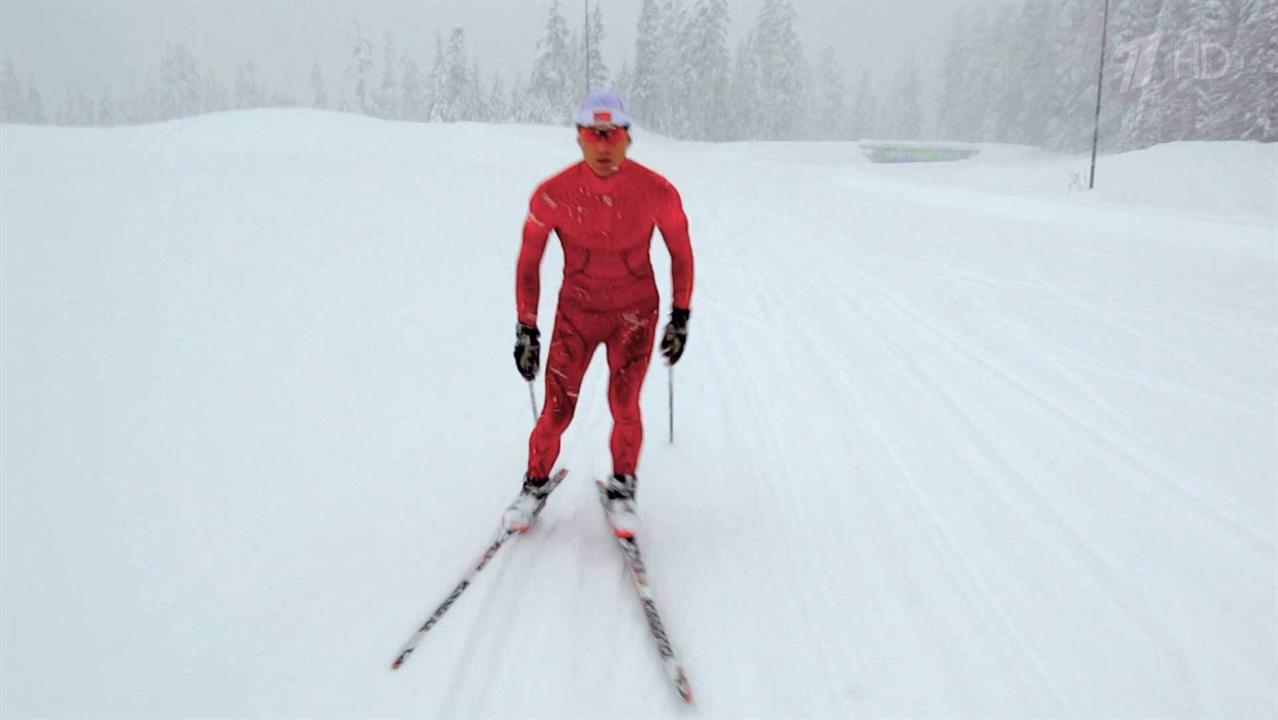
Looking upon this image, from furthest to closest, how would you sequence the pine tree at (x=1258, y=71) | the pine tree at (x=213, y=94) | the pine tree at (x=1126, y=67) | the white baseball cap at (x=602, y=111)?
the pine tree at (x=213, y=94)
the pine tree at (x=1126, y=67)
the pine tree at (x=1258, y=71)
the white baseball cap at (x=602, y=111)

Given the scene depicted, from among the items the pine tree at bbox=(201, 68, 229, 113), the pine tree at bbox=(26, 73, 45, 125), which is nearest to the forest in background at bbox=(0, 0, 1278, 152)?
the pine tree at bbox=(26, 73, 45, 125)

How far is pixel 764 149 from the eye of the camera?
47.9 meters

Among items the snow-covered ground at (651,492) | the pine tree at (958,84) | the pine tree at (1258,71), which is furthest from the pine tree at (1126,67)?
the snow-covered ground at (651,492)

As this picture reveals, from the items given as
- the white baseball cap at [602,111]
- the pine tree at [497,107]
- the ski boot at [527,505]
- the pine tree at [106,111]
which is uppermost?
the pine tree at [106,111]

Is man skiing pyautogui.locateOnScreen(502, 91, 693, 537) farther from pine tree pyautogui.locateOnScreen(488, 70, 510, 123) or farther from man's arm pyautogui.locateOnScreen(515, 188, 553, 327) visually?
pine tree pyautogui.locateOnScreen(488, 70, 510, 123)

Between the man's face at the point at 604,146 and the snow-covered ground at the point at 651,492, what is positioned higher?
the man's face at the point at 604,146

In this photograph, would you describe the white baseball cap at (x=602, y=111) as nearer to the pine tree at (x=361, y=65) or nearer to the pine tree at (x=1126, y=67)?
the pine tree at (x=1126, y=67)

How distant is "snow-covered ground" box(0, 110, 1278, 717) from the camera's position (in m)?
2.80

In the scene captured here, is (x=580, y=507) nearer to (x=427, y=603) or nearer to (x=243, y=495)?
(x=427, y=603)

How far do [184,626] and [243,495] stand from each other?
47.7 inches

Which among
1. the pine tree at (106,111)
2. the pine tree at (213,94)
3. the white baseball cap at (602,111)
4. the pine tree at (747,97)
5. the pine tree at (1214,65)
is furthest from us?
the pine tree at (213,94)

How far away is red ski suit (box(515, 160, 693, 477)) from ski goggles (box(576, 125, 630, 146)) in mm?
148

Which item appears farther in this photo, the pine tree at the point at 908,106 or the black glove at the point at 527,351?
the pine tree at the point at 908,106

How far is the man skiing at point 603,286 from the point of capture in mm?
3584
